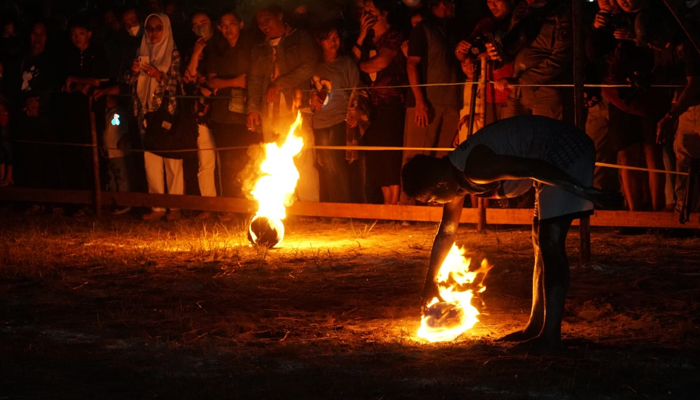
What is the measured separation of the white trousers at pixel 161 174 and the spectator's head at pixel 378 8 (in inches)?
142

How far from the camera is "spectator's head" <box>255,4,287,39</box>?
528 inches

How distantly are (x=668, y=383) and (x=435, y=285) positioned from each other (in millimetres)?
1973

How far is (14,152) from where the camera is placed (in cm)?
1702

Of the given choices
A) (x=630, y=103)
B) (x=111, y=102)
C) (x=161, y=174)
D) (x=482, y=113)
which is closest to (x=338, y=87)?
(x=482, y=113)

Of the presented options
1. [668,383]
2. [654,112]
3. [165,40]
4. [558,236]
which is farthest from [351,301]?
[165,40]

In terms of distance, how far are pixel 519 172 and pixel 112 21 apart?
35.8 feet

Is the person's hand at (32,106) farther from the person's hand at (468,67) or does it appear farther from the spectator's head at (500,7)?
the spectator's head at (500,7)

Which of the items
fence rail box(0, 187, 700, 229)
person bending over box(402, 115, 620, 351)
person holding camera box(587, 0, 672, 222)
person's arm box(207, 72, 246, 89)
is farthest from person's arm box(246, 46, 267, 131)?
person bending over box(402, 115, 620, 351)

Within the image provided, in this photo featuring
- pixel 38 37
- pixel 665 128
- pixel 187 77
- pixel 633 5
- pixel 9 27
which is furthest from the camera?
pixel 9 27

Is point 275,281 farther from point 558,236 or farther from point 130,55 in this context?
point 130,55

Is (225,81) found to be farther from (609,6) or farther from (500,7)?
(609,6)

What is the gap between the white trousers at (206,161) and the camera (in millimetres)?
14500

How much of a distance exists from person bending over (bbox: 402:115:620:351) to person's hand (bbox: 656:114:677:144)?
3.91 meters

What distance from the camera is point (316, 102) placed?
43.7 feet
